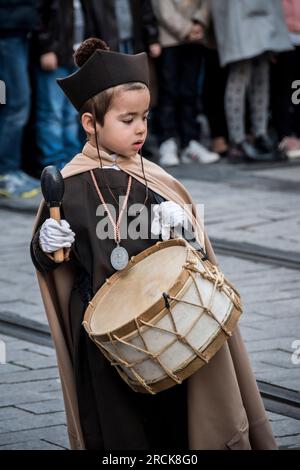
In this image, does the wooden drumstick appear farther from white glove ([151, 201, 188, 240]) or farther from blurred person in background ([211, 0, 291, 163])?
blurred person in background ([211, 0, 291, 163])

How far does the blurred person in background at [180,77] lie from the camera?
10578 millimetres

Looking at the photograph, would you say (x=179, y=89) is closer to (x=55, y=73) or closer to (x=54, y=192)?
(x=55, y=73)

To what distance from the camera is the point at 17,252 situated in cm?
814

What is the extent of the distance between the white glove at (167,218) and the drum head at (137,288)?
10cm

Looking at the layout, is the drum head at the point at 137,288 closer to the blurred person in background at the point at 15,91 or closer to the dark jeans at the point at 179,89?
the blurred person in background at the point at 15,91

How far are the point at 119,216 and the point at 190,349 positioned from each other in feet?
1.86

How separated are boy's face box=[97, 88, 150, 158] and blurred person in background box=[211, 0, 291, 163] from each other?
634cm

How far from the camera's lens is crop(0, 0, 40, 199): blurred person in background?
371 inches

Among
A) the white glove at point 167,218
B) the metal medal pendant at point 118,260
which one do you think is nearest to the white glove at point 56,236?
the metal medal pendant at point 118,260

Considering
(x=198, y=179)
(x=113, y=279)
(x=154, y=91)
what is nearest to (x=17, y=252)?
(x=198, y=179)

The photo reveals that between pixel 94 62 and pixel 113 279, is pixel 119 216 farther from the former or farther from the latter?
pixel 94 62

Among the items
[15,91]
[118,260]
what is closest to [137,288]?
[118,260]

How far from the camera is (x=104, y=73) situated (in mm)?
4402

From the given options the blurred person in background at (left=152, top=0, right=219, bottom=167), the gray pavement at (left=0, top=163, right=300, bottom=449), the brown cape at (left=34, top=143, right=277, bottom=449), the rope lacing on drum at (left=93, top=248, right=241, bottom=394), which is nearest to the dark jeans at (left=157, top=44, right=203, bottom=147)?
the blurred person in background at (left=152, top=0, right=219, bottom=167)
